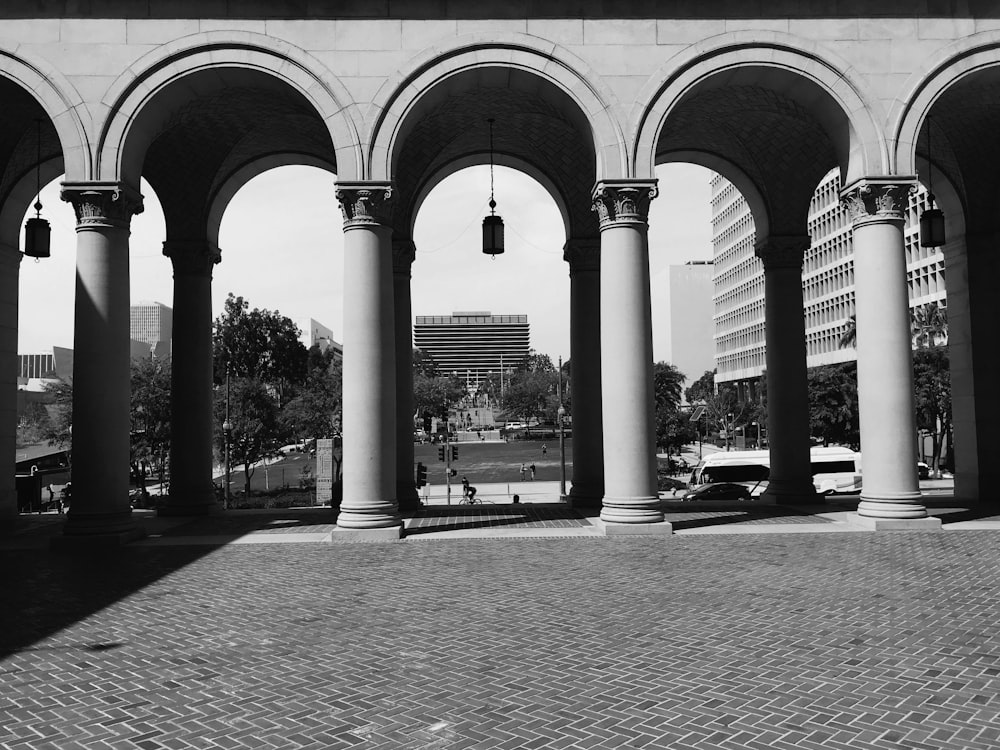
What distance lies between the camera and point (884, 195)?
16719 millimetres

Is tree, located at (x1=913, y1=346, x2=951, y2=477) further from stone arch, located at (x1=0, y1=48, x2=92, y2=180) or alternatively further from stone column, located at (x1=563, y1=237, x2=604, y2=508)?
stone arch, located at (x1=0, y1=48, x2=92, y2=180)

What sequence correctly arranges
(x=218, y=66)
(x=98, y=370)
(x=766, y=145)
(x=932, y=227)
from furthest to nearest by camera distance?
1. (x=766, y=145)
2. (x=932, y=227)
3. (x=218, y=66)
4. (x=98, y=370)

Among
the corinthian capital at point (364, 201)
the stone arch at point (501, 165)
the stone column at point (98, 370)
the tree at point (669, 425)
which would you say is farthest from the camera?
the tree at point (669, 425)

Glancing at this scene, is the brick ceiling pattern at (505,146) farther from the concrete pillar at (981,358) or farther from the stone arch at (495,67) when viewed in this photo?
the concrete pillar at (981,358)

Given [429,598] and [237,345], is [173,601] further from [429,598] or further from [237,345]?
[237,345]

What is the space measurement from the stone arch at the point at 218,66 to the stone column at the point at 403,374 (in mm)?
5428

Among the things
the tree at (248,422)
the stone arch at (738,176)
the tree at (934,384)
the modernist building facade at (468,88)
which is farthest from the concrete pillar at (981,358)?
the tree at (248,422)

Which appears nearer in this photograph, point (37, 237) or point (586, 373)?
point (37, 237)

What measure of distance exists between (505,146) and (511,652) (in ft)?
57.8

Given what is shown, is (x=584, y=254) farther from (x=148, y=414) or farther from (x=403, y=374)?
(x=148, y=414)

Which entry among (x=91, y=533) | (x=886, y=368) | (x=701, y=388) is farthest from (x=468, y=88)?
(x=701, y=388)

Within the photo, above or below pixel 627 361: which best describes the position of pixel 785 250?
above

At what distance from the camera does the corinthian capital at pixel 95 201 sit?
16.2 metres

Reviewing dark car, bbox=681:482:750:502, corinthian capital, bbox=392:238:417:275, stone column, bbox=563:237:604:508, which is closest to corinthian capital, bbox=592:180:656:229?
stone column, bbox=563:237:604:508
